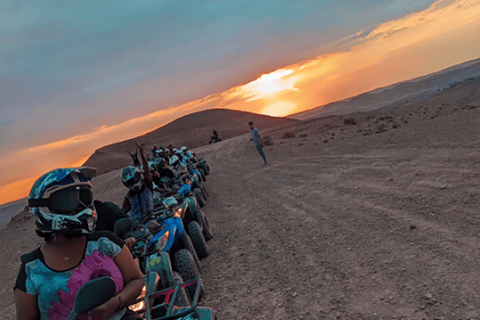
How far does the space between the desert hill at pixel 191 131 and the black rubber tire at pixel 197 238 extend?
82.0m

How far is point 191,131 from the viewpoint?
119 metres

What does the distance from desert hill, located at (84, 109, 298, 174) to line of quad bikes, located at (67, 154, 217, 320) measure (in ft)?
270

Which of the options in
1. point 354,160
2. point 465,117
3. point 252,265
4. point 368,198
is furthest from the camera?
point 465,117

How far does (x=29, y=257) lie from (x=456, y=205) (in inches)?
233

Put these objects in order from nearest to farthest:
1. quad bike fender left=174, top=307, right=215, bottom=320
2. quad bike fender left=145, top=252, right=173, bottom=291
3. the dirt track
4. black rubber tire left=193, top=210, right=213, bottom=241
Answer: quad bike fender left=174, top=307, right=215, bottom=320
the dirt track
quad bike fender left=145, top=252, right=173, bottom=291
black rubber tire left=193, top=210, right=213, bottom=241

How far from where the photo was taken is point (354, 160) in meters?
12.2

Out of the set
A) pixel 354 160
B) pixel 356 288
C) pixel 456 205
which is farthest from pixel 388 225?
pixel 354 160

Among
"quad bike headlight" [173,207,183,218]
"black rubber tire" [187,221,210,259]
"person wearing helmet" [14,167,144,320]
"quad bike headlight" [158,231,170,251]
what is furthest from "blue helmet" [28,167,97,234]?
"black rubber tire" [187,221,210,259]

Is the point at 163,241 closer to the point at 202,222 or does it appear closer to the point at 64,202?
the point at 64,202

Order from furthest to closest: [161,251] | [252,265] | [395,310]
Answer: [252,265]
[161,251]
[395,310]

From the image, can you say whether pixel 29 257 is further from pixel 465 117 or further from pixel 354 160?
pixel 465 117

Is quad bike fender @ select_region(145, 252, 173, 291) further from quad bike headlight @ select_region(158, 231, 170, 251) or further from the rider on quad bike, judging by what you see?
the rider on quad bike

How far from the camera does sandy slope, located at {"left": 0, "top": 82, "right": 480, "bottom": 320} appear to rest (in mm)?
3912

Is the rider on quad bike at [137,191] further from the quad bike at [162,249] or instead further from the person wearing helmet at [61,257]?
the person wearing helmet at [61,257]
